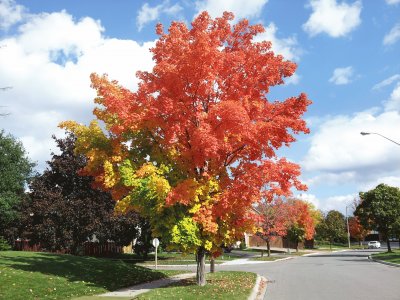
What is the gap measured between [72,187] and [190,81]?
2164 cm

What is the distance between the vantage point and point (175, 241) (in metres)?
14.5

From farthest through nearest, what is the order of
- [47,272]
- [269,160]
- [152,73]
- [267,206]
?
[267,206] → [47,272] → [152,73] → [269,160]

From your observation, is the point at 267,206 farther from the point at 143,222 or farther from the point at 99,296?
the point at 99,296

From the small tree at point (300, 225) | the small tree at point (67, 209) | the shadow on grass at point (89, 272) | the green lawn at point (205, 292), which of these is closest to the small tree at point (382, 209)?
the small tree at point (300, 225)

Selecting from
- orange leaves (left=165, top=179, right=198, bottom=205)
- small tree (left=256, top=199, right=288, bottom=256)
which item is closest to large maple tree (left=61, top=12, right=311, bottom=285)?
orange leaves (left=165, top=179, right=198, bottom=205)

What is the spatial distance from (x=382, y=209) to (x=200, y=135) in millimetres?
35504

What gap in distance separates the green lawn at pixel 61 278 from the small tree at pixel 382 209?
1149 inches

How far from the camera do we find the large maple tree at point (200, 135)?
47.1 feet

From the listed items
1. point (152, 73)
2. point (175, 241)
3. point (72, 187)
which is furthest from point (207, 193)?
point (72, 187)

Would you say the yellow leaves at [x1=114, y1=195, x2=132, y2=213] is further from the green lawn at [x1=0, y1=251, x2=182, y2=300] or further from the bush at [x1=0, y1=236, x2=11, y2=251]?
the bush at [x1=0, y1=236, x2=11, y2=251]

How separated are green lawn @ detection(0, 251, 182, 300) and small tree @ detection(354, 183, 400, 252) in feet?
95.7

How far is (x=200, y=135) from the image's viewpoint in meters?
13.3

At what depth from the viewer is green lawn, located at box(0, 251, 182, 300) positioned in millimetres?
14250

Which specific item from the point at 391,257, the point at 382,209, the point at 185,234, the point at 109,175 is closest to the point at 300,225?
the point at 382,209
